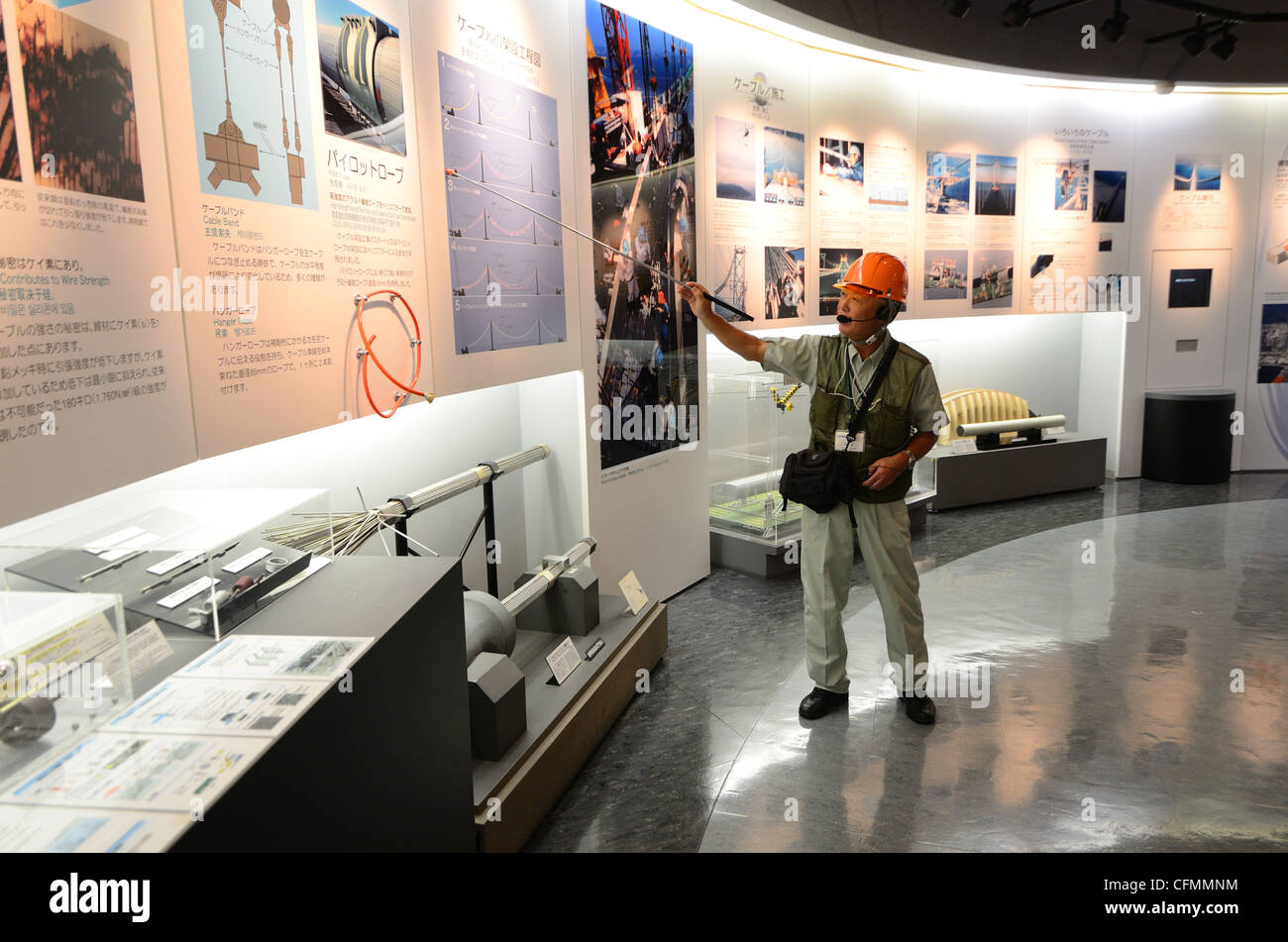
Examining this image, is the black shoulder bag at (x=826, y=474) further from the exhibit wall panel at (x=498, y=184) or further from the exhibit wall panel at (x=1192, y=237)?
the exhibit wall panel at (x=1192, y=237)

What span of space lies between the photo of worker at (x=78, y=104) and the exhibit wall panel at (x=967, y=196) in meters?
6.30

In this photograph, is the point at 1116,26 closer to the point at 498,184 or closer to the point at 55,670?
the point at 498,184

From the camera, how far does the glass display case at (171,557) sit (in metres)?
1.57

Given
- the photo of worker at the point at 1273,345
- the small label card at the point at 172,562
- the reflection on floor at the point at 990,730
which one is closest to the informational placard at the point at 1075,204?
the photo of worker at the point at 1273,345

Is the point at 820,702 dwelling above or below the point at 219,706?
below

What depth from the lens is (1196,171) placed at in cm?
782

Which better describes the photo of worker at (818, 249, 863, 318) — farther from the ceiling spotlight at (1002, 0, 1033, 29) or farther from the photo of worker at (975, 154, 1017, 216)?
the ceiling spotlight at (1002, 0, 1033, 29)

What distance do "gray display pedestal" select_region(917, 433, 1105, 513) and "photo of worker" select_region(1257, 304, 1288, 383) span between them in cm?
208

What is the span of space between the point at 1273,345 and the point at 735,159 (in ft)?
20.5

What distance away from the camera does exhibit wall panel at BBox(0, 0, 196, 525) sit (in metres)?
1.51

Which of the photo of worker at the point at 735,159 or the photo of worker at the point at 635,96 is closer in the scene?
the photo of worker at the point at 635,96

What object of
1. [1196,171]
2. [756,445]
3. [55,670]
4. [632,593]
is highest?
[1196,171]

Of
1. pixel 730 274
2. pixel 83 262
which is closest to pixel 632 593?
Result: pixel 730 274

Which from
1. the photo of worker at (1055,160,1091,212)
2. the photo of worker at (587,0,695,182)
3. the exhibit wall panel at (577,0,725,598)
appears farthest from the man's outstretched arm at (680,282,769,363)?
the photo of worker at (1055,160,1091,212)
